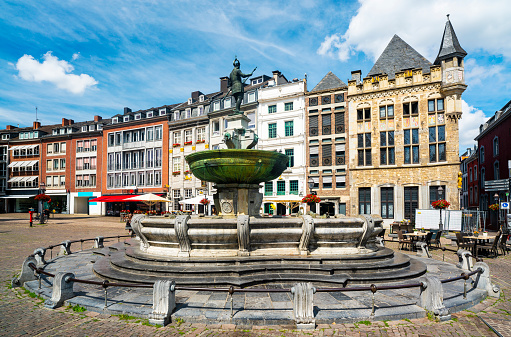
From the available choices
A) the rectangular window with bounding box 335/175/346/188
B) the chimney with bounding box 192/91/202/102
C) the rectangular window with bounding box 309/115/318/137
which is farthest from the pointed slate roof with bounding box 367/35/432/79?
the chimney with bounding box 192/91/202/102

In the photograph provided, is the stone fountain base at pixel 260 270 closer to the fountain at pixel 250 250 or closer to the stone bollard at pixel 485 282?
the fountain at pixel 250 250

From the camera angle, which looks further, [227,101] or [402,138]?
[227,101]

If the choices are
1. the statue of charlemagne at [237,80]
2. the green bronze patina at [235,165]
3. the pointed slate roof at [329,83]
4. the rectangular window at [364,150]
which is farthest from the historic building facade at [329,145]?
the green bronze patina at [235,165]

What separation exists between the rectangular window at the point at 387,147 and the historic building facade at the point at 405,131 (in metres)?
0.09

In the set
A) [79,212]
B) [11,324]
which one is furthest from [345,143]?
[79,212]

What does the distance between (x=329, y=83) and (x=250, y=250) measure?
31.5 metres

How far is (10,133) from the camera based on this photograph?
2367 inches

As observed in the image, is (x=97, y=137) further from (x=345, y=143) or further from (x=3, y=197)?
(x=345, y=143)

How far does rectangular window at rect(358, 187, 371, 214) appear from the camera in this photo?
3312 centimetres

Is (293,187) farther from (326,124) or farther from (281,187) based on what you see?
(326,124)

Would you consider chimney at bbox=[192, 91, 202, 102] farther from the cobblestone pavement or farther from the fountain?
the cobblestone pavement

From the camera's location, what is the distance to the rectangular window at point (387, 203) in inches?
1265

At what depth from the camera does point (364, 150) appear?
3359 cm

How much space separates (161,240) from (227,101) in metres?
33.0
